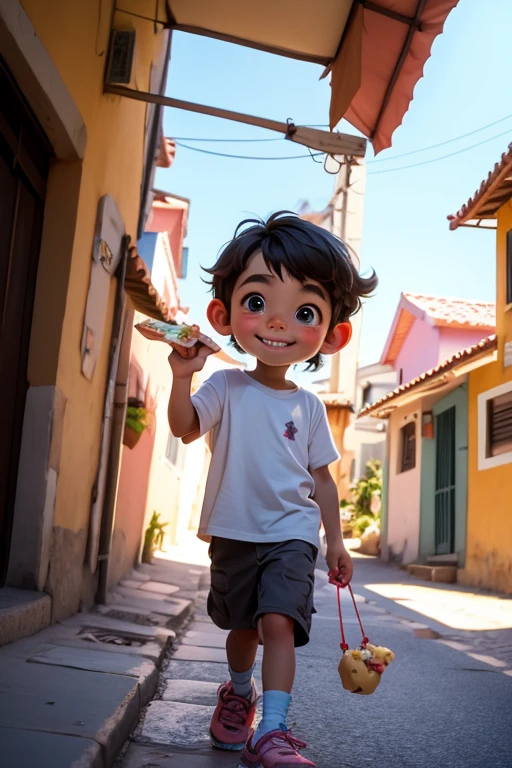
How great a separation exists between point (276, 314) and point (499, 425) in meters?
10.2

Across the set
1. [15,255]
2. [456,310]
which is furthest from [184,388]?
[456,310]

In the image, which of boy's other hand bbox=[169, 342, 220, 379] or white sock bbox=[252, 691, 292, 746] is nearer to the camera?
white sock bbox=[252, 691, 292, 746]

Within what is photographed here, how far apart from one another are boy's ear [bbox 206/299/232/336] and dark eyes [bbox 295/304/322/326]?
28cm

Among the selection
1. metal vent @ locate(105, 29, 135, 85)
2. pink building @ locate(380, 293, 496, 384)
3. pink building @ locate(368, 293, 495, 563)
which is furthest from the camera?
pink building @ locate(380, 293, 496, 384)

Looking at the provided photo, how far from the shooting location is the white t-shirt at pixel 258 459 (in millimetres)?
2611

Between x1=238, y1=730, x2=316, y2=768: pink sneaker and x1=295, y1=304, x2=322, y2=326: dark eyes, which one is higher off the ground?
x1=295, y1=304, x2=322, y2=326: dark eyes

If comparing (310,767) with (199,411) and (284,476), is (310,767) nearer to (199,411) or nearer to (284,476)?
(284,476)

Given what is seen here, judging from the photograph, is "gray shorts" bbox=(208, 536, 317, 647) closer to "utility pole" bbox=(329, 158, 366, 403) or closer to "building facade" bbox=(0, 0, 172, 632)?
"building facade" bbox=(0, 0, 172, 632)

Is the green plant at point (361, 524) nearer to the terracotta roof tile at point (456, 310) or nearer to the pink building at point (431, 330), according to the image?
the pink building at point (431, 330)

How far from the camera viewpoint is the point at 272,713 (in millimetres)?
2236

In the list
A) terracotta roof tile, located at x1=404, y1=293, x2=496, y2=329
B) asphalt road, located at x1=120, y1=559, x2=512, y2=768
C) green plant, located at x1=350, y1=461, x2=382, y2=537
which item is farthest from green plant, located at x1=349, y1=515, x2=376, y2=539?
asphalt road, located at x1=120, y1=559, x2=512, y2=768

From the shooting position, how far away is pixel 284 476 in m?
2.68

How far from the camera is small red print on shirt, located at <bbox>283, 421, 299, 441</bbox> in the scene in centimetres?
275

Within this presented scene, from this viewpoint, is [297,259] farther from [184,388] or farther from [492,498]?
[492,498]
